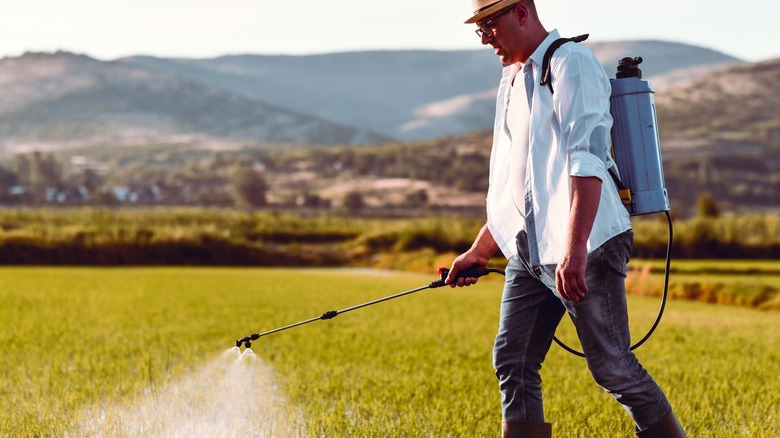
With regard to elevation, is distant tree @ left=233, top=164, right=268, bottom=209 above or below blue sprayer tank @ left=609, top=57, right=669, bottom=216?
below

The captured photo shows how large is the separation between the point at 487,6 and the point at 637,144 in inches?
31.0

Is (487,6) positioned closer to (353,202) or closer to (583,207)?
(583,207)

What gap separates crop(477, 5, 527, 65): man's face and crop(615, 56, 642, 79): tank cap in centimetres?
40

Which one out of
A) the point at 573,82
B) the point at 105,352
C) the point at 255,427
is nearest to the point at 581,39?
the point at 573,82

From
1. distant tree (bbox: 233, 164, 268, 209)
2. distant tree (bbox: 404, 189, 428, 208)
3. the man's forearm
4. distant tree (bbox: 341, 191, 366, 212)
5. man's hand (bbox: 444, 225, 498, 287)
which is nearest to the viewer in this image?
the man's forearm

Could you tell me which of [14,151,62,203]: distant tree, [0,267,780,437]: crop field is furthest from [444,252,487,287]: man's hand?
[14,151,62,203]: distant tree

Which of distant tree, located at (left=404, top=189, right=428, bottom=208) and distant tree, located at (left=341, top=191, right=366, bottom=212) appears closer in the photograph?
distant tree, located at (left=341, top=191, right=366, bottom=212)

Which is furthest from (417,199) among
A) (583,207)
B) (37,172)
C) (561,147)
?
(583,207)

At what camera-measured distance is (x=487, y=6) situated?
144 inches

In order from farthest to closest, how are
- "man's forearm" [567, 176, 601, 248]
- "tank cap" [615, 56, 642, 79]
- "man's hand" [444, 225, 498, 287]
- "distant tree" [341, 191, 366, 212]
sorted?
"distant tree" [341, 191, 366, 212], "man's hand" [444, 225, 498, 287], "tank cap" [615, 56, 642, 79], "man's forearm" [567, 176, 601, 248]

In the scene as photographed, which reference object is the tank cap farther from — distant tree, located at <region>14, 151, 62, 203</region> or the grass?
distant tree, located at <region>14, 151, 62, 203</region>

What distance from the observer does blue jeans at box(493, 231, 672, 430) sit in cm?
359

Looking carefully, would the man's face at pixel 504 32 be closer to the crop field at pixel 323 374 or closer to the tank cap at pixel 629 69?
the tank cap at pixel 629 69

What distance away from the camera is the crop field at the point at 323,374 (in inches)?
212
